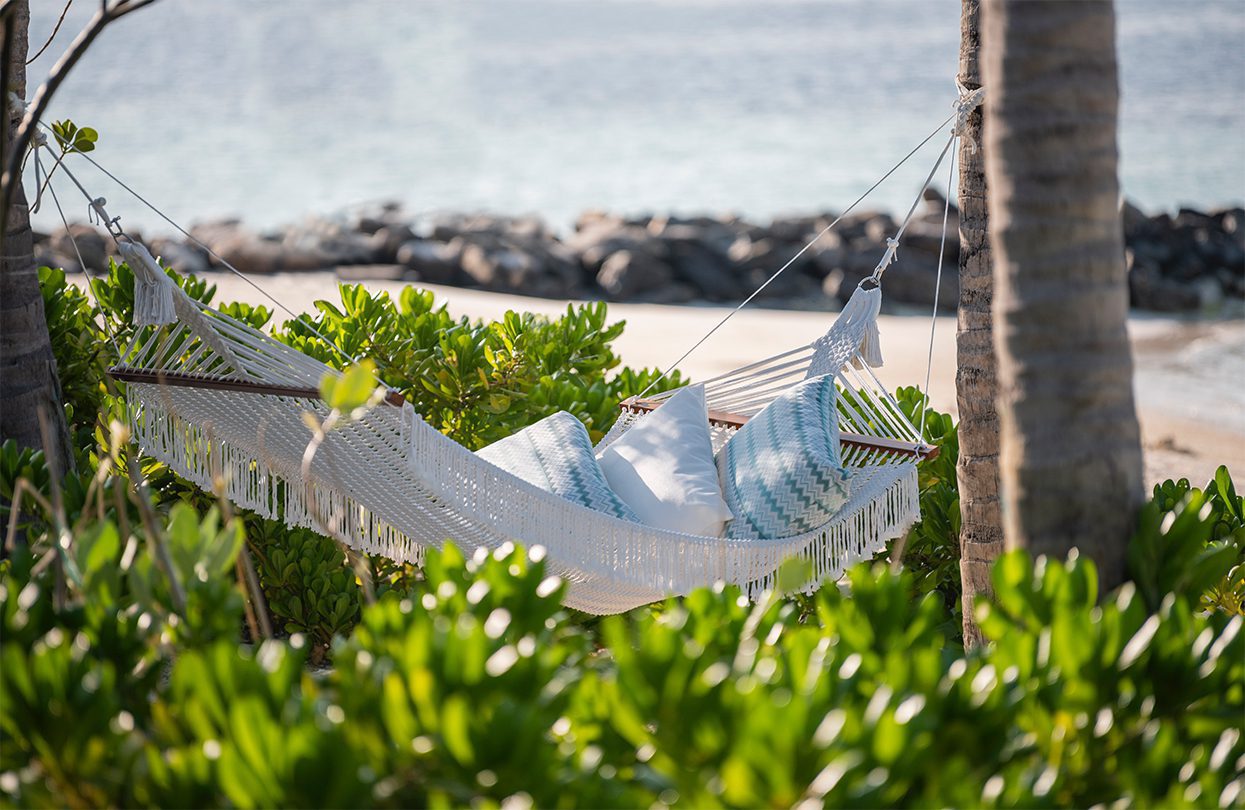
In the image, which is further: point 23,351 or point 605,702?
point 23,351

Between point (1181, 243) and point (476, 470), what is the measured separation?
346 inches

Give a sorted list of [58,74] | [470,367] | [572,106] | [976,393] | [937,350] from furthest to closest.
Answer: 1. [572,106]
2. [937,350]
3. [470,367]
4. [976,393]
5. [58,74]

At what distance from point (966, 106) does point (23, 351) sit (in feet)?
5.56

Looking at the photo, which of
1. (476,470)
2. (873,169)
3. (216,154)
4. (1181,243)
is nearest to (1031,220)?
(476,470)

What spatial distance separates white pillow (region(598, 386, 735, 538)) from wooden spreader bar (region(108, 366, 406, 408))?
506 mm

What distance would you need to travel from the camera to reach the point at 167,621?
4.18ft

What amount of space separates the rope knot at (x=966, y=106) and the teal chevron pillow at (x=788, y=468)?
0.60 metres

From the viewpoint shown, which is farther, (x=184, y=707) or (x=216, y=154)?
(x=216, y=154)

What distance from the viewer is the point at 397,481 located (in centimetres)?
216

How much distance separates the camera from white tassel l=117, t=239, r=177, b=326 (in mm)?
2236

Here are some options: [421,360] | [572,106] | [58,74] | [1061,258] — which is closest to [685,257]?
[421,360]

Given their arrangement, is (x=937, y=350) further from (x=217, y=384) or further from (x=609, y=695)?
(x=609, y=695)

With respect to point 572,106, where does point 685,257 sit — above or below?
below

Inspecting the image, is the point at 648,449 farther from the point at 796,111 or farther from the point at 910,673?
the point at 796,111
